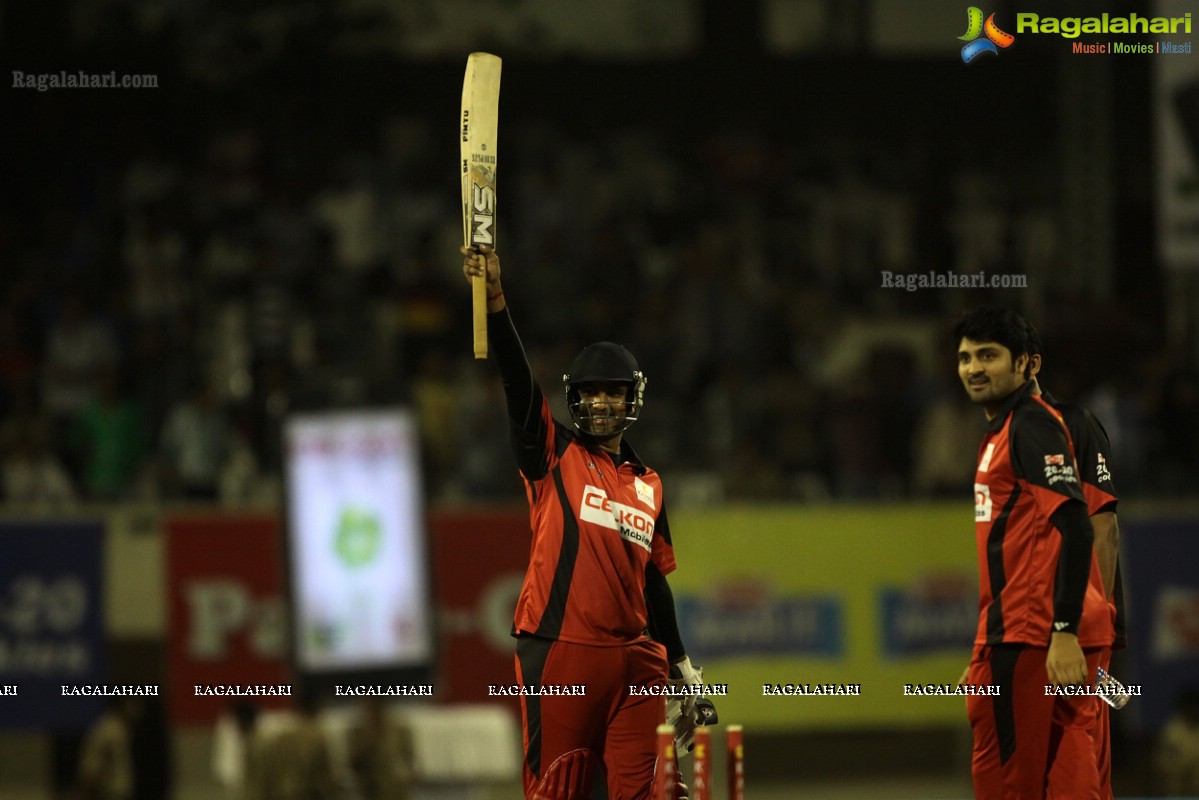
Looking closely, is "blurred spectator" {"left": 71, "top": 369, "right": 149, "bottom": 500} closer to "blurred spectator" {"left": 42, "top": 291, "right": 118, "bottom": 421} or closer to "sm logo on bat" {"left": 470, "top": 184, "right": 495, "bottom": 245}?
"blurred spectator" {"left": 42, "top": 291, "right": 118, "bottom": 421}

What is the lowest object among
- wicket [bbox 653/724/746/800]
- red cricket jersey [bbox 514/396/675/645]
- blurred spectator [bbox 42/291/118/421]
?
wicket [bbox 653/724/746/800]

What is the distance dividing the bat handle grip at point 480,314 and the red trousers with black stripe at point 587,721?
1.00 meters

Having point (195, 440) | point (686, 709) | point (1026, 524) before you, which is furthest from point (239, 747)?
point (1026, 524)

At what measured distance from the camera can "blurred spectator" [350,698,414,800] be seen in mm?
10891

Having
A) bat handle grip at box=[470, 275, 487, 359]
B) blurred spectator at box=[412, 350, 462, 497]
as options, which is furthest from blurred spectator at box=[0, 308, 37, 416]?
bat handle grip at box=[470, 275, 487, 359]

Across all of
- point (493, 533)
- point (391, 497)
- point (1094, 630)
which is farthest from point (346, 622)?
point (1094, 630)

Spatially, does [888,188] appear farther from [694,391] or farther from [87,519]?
[87,519]

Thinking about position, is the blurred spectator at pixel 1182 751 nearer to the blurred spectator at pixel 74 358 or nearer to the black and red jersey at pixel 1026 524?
the black and red jersey at pixel 1026 524

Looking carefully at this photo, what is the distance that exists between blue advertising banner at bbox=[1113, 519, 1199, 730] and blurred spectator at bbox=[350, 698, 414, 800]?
504 centimetres

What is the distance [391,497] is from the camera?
10.5m

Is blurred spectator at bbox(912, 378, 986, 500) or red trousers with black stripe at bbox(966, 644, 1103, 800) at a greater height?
blurred spectator at bbox(912, 378, 986, 500)

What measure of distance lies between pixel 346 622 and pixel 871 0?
9644 mm

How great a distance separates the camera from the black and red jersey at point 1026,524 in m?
5.82

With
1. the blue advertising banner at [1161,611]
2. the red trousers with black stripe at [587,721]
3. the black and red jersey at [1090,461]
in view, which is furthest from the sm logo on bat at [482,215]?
the blue advertising banner at [1161,611]
